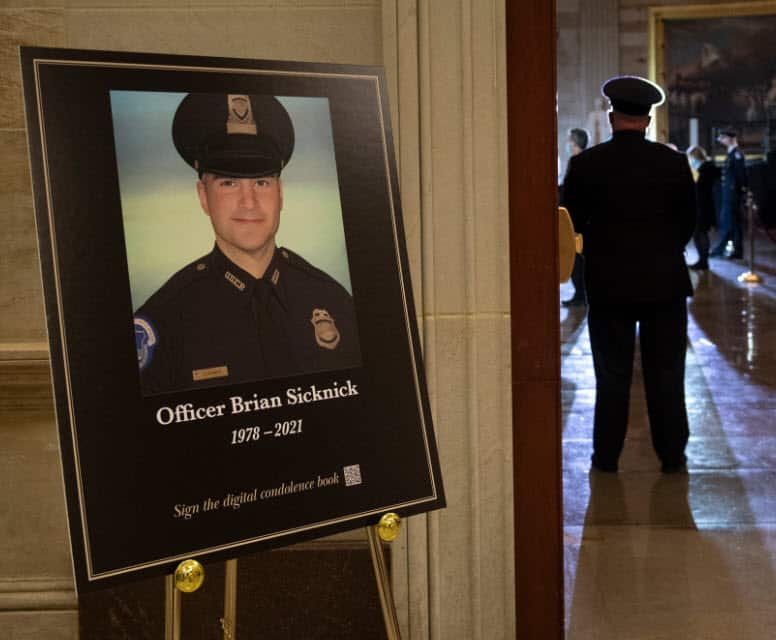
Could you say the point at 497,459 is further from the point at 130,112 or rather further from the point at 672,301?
the point at 672,301

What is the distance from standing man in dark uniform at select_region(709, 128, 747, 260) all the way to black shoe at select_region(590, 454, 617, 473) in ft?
36.4

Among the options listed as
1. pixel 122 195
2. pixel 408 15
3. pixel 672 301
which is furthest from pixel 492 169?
pixel 672 301

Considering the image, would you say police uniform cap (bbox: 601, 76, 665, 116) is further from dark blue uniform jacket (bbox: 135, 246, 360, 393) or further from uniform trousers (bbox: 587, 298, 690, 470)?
dark blue uniform jacket (bbox: 135, 246, 360, 393)

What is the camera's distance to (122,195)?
228 cm

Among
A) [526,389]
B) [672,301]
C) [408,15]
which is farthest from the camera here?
[672,301]

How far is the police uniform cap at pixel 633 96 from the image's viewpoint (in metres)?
5.36

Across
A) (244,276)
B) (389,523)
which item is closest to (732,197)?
(389,523)

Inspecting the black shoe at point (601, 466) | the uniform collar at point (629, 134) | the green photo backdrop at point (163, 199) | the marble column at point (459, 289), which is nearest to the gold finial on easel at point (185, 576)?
the green photo backdrop at point (163, 199)

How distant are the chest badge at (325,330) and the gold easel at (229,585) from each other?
38cm

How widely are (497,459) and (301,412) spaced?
0.97 meters

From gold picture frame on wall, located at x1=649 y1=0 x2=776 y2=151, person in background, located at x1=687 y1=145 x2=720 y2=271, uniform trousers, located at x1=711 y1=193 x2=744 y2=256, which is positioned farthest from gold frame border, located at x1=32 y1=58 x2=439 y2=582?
gold picture frame on wall, located at x1=649 y1=0 x2=776 y2=151

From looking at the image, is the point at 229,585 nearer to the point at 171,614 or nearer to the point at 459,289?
the point at 171,614

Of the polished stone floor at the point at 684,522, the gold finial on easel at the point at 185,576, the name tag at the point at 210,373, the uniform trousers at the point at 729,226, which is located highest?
the name tag at the point at 210,373

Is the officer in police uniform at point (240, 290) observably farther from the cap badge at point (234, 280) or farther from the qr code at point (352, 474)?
the qr code at point (352, 474)
